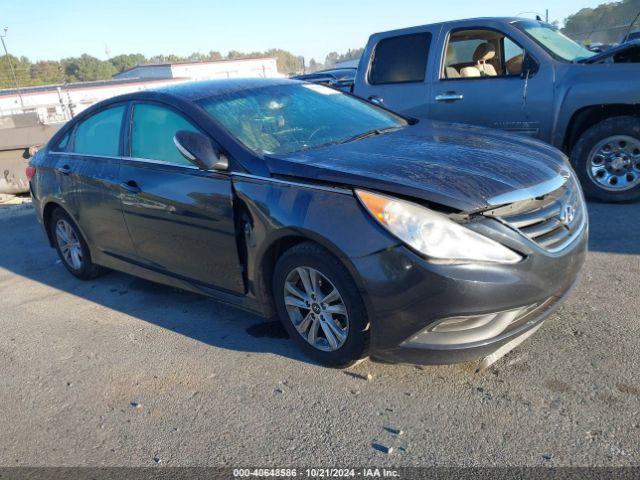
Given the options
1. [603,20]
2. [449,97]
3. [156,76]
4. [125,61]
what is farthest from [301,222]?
[125,61]

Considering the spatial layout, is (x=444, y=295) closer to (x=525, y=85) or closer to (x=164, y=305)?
(x=164, y=305)

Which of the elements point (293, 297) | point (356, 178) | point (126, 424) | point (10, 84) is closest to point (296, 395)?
point (293, 297)

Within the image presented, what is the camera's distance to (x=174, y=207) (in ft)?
12.1

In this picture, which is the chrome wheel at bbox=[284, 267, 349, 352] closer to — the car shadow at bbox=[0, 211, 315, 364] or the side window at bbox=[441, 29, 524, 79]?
the car shadow at bbox=[0, 211, 315, 364]

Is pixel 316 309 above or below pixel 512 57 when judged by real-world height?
below

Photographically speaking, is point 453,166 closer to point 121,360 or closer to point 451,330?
point 451,330

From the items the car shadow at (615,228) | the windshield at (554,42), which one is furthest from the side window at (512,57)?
the car shadow at (615,228)

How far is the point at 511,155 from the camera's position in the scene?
3.30 meters

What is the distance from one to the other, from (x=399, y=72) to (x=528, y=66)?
149 cm

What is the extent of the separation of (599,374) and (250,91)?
2.90 meters

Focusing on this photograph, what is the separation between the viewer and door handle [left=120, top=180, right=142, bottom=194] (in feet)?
13.0

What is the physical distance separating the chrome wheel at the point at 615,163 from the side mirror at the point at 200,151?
4059 mm

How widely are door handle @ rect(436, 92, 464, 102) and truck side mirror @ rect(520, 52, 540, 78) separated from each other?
26.7 inches

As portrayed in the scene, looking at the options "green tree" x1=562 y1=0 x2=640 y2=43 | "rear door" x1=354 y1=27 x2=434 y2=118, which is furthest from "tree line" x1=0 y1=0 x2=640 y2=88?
"rear door" x1=354 y1=27 x2=434 y2=118
